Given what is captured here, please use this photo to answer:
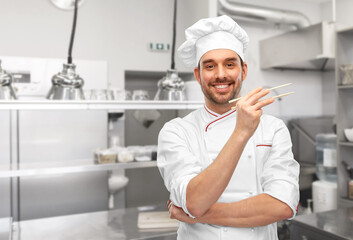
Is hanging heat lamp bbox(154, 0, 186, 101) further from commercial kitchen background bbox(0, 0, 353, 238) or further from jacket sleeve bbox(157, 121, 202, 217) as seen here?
commercial kitchen background bbox(0, 0, 353, 238)

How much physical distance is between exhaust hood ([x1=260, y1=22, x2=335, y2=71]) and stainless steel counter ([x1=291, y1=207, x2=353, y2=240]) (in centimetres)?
178

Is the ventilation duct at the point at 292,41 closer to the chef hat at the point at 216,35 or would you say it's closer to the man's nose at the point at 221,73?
the chef hat at the point at 216,35

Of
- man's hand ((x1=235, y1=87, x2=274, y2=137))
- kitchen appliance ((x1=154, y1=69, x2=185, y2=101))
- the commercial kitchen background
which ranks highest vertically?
the commercial kitchen background

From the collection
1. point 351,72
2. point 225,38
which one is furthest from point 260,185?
point 351,72

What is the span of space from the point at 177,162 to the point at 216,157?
0.16 metres

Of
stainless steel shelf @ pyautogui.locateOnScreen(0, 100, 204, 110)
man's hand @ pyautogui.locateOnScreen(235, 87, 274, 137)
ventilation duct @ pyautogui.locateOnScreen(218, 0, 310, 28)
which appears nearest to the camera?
man's hand @ pyautogui.locateOnScreen(235, 87, 274, 137)

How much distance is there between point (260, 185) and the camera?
1200mm

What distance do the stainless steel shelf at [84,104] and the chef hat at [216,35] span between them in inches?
33.1

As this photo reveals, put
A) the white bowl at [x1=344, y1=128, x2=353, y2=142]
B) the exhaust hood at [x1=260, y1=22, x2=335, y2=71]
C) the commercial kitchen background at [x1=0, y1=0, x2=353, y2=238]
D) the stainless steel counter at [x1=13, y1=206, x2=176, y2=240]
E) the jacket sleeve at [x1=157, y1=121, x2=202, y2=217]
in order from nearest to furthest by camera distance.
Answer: the jacket sleeve at [x1=157, y1=121, x2=202, y2=217] → the stainless steel counter at [x1=13, y1=206, x2=176, y2=240] → the white bowl at [x1=344, y1=128, x2=353, y2=142] → the commercial kitchen background at [x1=0, y1=0, x2=353, y2=238] → the exhaust hood at [x1=260, y1=22, x2=335, y2=71]

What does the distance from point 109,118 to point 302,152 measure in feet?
7.45

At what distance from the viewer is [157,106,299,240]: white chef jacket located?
1.12 m

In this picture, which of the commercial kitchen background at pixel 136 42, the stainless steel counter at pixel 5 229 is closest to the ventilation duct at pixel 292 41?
the commercial kitchen background at pixel 136 42

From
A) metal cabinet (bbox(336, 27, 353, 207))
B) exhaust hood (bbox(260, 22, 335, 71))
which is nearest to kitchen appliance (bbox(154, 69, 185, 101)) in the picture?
metal cabinet (bbox(336, 27, 353, 207))

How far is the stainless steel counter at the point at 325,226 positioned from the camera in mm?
1880
